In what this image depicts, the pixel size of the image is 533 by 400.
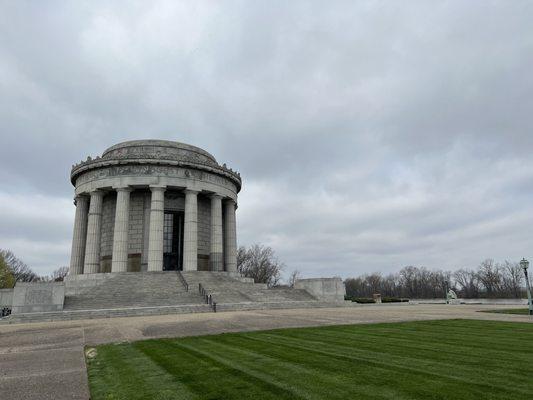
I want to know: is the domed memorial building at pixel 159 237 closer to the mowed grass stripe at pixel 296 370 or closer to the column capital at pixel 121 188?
the column capital at pixel 121 188

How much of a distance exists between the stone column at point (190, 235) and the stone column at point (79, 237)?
504 inches

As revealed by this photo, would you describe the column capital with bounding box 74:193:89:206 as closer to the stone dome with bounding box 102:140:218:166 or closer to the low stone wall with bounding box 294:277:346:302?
the stone dome with bounding box 102:140:218:166

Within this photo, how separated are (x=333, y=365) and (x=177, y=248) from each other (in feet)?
128

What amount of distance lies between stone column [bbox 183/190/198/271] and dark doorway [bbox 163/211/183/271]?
4.09 metres

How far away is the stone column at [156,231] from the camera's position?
124ft

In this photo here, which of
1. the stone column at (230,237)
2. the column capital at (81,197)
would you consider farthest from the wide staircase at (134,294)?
the column capital at (81,197)

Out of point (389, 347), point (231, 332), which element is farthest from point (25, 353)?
point (389, 347)

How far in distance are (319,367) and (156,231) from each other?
33528mm

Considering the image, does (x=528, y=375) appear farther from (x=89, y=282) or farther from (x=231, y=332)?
(x=89, y=282)

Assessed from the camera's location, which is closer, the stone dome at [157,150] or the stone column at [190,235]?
the stone column at [190,235]

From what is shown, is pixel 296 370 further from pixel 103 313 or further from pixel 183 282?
pixel 183 282

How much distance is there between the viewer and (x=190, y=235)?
131 feet

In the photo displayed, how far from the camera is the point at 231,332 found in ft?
45.0

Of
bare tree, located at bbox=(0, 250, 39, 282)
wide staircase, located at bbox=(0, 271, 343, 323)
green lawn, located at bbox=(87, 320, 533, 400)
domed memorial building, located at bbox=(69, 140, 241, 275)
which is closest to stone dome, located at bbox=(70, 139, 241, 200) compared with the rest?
domed memorial building, located at bbox=(69, 140, 241, 275)
